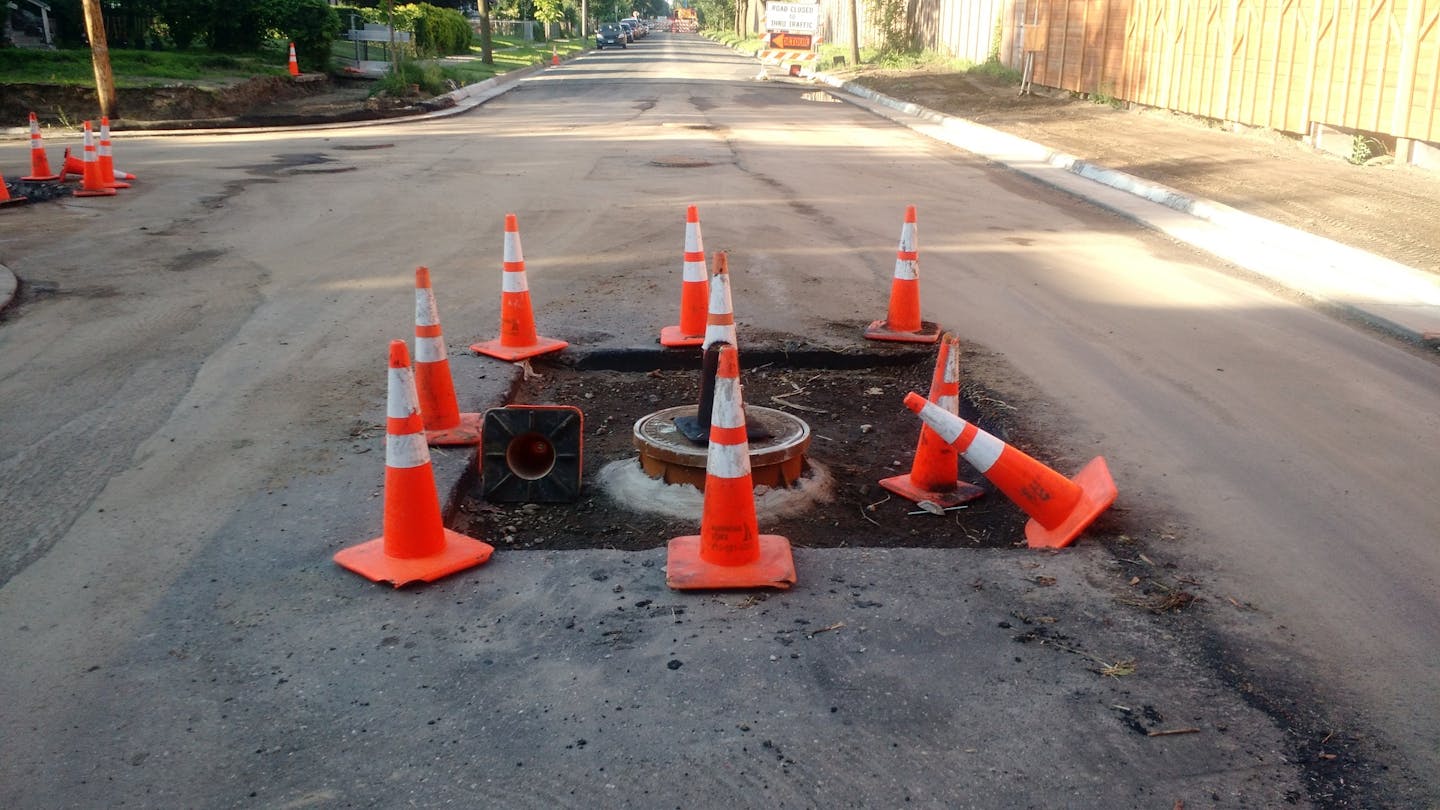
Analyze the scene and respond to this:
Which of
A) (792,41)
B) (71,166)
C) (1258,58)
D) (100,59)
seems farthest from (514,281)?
(792,41)

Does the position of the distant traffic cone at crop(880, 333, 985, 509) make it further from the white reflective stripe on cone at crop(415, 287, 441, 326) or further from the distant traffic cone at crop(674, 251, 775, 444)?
the white reflective stripe on cone at crop(415, 287, 441, 326)

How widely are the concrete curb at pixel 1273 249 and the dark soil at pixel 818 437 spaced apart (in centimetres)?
332

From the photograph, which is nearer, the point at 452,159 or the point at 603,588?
the point at 603,588

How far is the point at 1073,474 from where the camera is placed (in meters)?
4.96

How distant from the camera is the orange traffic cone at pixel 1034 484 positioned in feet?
14.4

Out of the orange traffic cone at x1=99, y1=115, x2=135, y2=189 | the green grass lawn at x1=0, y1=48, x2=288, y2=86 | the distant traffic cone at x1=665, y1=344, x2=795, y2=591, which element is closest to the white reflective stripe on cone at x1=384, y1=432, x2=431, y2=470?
the distant traffic cone at x1=665, y1=344, x2=795, y2=591

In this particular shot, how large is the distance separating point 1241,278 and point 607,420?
5732 millimetres

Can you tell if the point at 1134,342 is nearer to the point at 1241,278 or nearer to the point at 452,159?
the point at 1241,278

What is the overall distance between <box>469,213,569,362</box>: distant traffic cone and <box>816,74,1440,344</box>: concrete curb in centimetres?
552

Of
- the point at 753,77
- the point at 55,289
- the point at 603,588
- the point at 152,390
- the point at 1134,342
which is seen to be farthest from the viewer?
the point at 753,77

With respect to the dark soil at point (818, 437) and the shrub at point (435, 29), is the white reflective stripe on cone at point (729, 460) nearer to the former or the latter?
the dark soil at point (818, 437)

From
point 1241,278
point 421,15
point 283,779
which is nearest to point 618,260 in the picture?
point 1241,278

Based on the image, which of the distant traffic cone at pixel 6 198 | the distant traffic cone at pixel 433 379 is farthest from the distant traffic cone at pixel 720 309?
the distant traffic cone at pixel 6 198

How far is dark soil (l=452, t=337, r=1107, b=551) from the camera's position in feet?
15.5
